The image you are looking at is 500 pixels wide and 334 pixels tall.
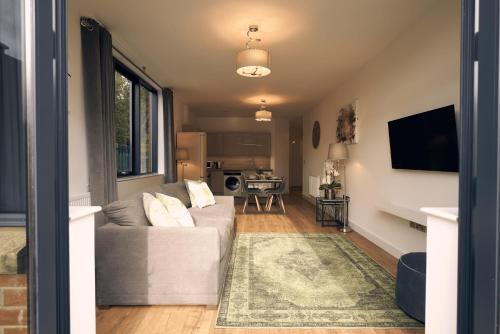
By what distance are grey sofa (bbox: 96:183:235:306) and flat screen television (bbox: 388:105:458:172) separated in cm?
217

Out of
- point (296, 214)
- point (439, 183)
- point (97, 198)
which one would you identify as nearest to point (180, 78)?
point (97, 198)

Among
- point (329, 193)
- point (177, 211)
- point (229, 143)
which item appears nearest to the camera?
point (177, 211)

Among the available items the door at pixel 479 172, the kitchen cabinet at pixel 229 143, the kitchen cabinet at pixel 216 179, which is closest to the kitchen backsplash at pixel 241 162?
the kitchen cabinet at pixel 229 143

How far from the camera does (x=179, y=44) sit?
12.8 feet

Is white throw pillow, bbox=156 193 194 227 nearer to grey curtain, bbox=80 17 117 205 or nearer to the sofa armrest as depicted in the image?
the sofa armrest

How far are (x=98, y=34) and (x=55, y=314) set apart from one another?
116 inches

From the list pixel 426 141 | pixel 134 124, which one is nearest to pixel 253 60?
pixel 426 141

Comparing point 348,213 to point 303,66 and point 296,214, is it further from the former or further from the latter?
point 303,66

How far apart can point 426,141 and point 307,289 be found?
1.87 meters

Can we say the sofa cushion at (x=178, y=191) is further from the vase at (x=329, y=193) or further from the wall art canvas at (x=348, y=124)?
the wall art canvas at (x=348, y=124)

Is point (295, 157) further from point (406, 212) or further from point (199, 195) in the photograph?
point (406, 212)

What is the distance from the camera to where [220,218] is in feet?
11.6

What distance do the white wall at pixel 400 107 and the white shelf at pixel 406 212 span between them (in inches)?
3.5

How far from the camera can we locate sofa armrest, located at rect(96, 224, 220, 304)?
2320mm
